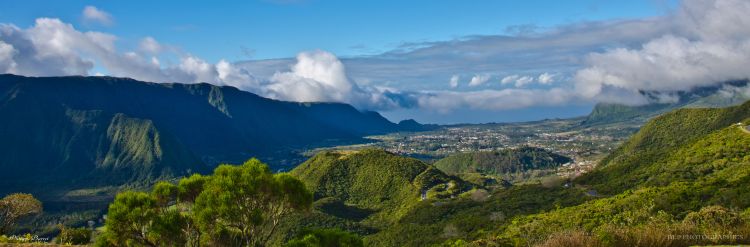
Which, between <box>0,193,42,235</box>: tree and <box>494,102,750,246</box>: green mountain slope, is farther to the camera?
<box>0,193,42,235</box>: tree

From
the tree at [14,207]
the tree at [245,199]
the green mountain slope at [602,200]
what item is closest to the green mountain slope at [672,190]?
the green mountain slope at [602,200]

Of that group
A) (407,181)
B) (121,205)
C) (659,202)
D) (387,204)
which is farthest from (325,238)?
(407,181)

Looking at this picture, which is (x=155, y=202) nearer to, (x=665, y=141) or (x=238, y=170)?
(x=238, y=170)

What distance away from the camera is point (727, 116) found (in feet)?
596

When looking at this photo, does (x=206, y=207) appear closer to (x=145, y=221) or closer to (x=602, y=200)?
(x=145, y=221)

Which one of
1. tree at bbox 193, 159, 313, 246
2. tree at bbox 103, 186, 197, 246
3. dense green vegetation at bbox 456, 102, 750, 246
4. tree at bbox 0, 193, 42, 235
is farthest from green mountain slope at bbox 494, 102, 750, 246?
tree at bbox 0, 193, 42, 235

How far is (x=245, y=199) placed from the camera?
2733cm

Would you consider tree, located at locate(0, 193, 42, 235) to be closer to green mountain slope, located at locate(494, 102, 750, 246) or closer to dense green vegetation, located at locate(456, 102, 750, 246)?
dense green vegetation, located at locate(456, 102, 750, 246)

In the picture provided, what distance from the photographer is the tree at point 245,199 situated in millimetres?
26375

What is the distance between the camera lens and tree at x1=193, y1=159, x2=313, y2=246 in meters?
26.4

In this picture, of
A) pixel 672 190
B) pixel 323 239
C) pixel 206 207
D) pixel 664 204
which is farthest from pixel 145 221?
pixel 672 190

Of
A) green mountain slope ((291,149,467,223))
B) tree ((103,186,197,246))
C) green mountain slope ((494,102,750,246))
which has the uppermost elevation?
tree ((103,186,197,246))

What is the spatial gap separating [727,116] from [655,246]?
673 ft

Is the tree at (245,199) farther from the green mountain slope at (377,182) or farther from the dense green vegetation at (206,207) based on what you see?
the green mountain slope at (377,182)
